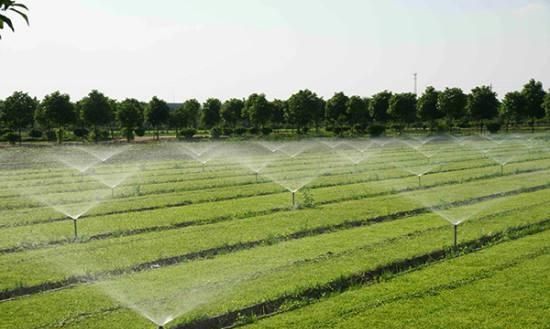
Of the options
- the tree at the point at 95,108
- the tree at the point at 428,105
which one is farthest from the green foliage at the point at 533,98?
the tree at the point at 95,108

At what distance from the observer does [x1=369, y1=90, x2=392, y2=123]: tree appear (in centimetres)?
7725

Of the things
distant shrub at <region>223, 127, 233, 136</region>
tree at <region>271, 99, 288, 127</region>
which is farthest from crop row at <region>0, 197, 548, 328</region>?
tree at <region>271, 99, 288, 127</region>

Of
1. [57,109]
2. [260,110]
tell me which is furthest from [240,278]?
[260,110]

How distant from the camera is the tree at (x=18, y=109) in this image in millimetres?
67625

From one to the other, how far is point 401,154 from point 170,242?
3295 centimetres

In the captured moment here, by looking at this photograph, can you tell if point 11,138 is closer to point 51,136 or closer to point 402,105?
point 51,136

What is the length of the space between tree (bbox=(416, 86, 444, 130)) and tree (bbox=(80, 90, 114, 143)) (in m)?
41.3

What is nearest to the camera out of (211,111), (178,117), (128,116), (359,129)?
(128,116)

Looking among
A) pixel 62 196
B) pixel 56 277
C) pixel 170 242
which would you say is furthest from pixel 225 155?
pixel 56 277

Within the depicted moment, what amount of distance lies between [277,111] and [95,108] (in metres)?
27.1

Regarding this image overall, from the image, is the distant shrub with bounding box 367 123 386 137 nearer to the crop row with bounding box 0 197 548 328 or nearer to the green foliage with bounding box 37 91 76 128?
the green foliage with bounding box 37 91 76 128

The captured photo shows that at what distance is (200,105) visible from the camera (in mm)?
87250

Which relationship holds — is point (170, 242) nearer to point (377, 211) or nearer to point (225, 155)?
point (377, 211)

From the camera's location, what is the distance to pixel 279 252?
14391 millimetres
